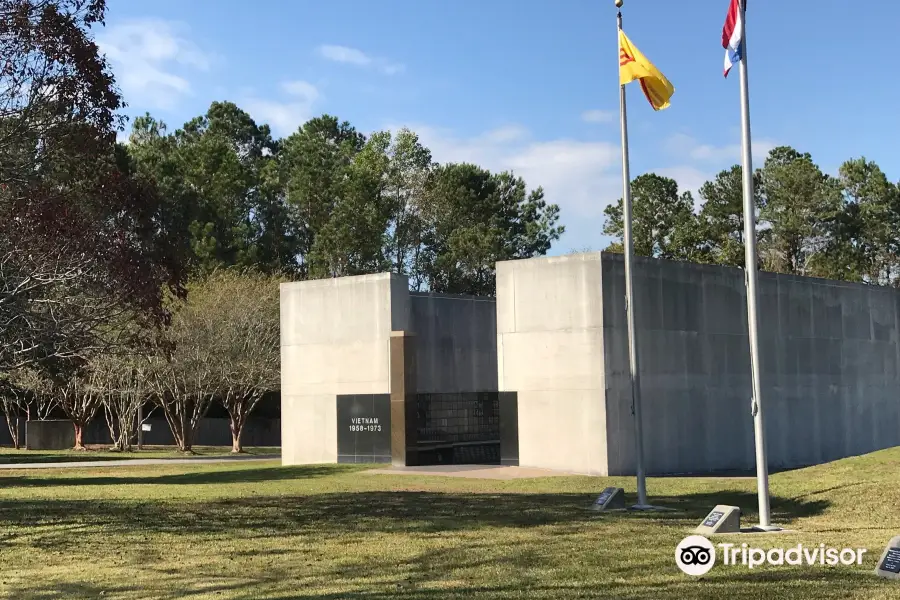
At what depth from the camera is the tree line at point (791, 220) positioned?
7019 centimetres

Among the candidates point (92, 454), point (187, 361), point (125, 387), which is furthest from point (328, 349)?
point (92, 454)

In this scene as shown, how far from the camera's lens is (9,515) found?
18.3 metres

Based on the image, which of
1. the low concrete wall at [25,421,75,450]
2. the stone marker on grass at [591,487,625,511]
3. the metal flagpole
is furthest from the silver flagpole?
the low concrete wall at [25,421,75,450]

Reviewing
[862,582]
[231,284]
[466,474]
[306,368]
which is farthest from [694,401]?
[231,284]

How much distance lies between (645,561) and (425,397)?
21.2m

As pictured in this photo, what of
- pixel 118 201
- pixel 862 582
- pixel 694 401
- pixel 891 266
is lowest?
pixel 862 582

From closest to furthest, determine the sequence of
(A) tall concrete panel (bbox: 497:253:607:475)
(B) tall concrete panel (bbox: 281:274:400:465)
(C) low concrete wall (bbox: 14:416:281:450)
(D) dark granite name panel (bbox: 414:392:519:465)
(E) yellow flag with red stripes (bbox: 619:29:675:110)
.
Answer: (E) yellow flag with red stripes (bbox: 619:29:675:110) < (A) tall concrete panel (bbox: 497:253:607:475) < (D) dark granite name panel (bbox: 414:392:519:465) < (B) tall concrete panel (bbox: 281:274:400:465) < (C) low concrete wall (bbox: 14:416:281:450)

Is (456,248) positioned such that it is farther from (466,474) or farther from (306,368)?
(466,474)

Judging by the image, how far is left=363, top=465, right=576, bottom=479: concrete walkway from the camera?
26859mm

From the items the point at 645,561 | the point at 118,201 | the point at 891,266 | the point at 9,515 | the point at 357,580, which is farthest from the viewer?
the point at 891,266

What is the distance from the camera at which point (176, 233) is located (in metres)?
54.0

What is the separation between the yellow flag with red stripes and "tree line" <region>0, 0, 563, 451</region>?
8682mm

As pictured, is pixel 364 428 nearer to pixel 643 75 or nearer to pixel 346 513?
pixel 346 513

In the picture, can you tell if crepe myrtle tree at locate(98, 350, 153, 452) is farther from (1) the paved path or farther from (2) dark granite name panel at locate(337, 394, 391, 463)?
(2) dark granite name panel at locate(337, 394, 391, 463)
